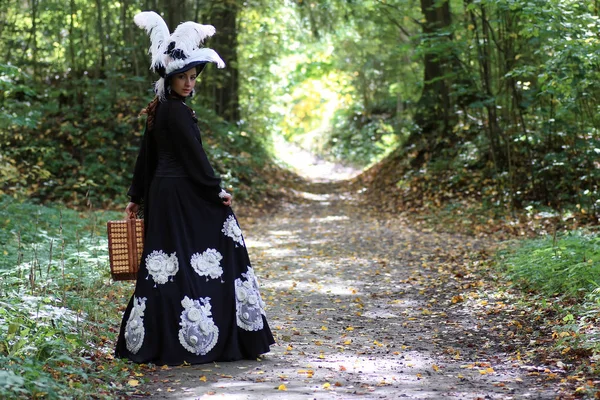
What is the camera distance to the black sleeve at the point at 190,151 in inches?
201

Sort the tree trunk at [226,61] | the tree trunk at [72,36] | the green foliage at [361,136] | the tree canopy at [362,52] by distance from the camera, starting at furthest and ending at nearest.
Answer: the green foliage at [361,136] < the tree trunk at [226,61] < the tree trunk at [72,36] < the tree canopy at [362,52]

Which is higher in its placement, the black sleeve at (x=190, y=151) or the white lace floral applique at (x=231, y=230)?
the black sleeve at (x=190, y=151)

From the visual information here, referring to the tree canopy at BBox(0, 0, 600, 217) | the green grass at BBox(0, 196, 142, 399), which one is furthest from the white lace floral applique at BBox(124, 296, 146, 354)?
the tree canopy at BBox(0, 0, 600, 217)

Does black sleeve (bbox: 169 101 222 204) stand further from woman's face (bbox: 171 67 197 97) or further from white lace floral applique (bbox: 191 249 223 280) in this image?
white lace floral applique (bbox: 191 249 223 280)

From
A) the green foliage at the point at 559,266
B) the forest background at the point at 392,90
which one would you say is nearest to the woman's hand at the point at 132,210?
the forest background at the point at 392,90

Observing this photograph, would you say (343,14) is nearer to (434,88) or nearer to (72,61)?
(434,88)

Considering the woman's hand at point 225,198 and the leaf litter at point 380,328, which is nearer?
the leaf litter at point 380,328

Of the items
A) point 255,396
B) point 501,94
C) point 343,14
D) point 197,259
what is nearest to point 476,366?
point 255,396

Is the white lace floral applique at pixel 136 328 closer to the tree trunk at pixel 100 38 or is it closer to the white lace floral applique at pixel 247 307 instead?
the white lace floral applique at pixel 247 307

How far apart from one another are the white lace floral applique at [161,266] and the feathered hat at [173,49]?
117cm

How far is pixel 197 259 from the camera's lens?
5.11m

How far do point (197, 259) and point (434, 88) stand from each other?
14346 mm

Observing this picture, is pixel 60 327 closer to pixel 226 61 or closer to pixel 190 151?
pixel 190 151

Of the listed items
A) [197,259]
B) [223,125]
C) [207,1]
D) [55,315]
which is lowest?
[55,315]
